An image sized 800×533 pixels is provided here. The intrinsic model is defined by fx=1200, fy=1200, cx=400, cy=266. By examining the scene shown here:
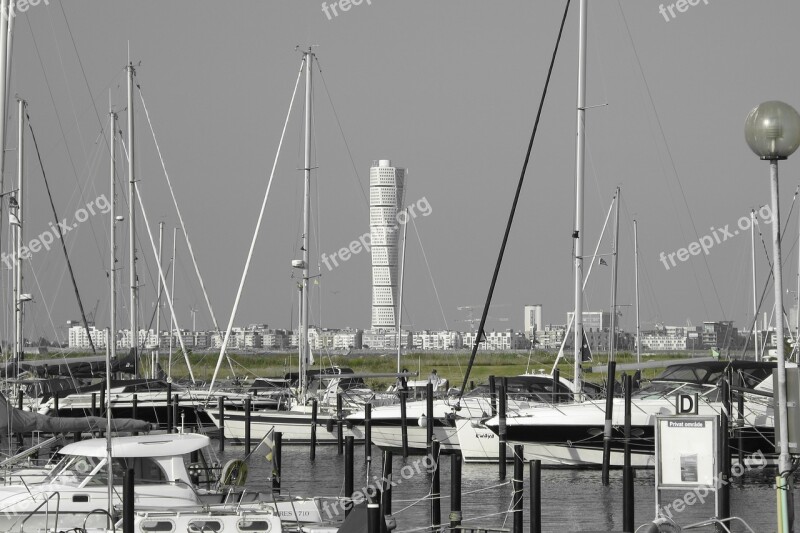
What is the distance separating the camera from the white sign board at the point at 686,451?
13789 mm

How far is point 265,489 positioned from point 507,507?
24.2ft

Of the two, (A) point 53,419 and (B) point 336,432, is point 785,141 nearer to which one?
(A) point 53,419

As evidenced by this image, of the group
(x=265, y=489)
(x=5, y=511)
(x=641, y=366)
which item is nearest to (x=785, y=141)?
(x=265, y=489)

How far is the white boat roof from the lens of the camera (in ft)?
58.7

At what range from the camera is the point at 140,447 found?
59.1 feet

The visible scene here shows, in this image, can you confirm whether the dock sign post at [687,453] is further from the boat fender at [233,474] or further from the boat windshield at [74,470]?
the boat windshield at [74,470]

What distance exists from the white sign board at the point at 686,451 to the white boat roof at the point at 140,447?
7.70 m

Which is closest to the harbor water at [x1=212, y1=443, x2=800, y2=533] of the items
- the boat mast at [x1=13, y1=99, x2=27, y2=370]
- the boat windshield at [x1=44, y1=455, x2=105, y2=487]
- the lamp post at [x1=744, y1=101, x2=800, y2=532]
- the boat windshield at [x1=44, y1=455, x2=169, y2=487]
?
the boat windshield at [x1=44, y1=455, x2=169, y2=487]

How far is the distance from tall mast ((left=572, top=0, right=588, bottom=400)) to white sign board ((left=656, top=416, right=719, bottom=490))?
16939 mm

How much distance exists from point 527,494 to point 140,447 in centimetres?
1184

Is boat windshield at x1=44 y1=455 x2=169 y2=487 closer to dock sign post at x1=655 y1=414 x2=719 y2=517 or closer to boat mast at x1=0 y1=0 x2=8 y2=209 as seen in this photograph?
boat mast at x1=0 y1=0 x2=8 y2=209

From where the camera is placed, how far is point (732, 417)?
2847 centimetres

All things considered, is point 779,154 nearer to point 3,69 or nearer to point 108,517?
point 108,517

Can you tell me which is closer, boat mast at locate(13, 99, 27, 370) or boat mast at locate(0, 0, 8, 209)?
boat mast at locate(0, 0, 8, 209)
